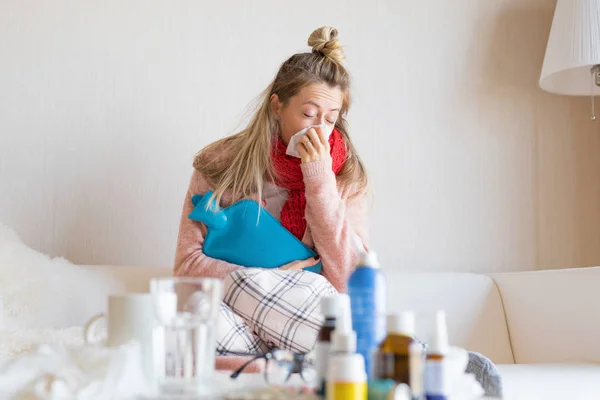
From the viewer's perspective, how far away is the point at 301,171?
196cm

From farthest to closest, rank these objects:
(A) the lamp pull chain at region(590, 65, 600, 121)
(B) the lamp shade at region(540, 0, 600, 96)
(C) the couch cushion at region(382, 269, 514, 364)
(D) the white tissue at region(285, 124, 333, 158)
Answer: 1. (A) the lamp pull chain at region(590, 65, 600, 121)
2. (B) the lamp shade at region(540, 0, 600, 96)
3. (C) the couch cushion at region(382, 269, 514, 364)
4. (D) the white tissue at region(285, 124, 333, 158)

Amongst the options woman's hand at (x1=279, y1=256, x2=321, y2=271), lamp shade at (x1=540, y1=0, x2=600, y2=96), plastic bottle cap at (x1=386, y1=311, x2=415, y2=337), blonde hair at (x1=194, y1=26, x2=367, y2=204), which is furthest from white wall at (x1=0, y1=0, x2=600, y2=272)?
plastic bottle cap at (x1=386, y1=311, x2=415, y2=337)

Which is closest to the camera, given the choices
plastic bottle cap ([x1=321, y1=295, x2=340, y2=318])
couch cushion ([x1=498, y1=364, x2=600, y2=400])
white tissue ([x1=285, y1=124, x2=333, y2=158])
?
plastic bottle cap ([x1=321, y1=295, x2=340, y2=318])

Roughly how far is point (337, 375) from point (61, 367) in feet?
1.05

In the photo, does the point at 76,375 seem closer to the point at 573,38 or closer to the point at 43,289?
the point at 43,289

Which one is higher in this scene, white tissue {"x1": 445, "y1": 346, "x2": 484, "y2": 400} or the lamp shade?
the lamp shade

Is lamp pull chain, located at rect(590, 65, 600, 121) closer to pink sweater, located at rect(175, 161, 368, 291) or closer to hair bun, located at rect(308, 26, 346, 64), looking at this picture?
hair bun, located at rect(308, 26, 346, 64)

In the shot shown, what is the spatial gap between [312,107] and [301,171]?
0.54 feet

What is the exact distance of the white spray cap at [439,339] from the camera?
2.71ft

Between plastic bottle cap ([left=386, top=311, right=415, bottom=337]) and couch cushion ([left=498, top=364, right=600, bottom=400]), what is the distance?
76cm

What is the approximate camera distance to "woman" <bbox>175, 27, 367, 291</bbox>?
1.88 meters

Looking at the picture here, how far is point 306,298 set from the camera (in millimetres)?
1645

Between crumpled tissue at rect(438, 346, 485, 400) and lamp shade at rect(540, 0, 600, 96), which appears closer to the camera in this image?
crumpled tissue at rect(438, 346, 485, 400)

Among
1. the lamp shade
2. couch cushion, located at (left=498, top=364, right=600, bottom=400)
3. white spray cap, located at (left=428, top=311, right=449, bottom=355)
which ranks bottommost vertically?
couch cushion, located at (left=498, top=364, right=600, bottom=400)
